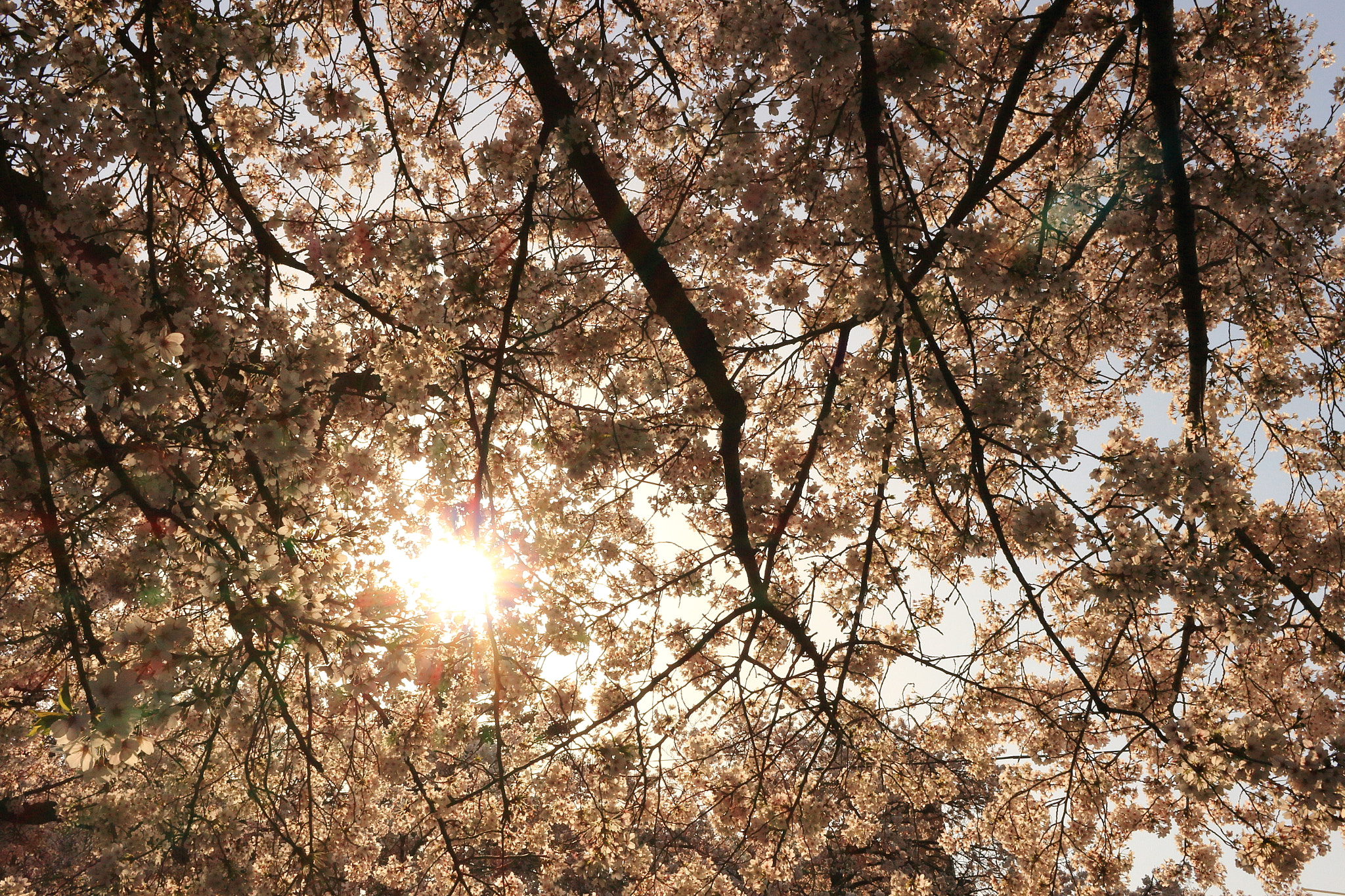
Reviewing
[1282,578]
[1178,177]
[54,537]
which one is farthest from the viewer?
[1282,578]

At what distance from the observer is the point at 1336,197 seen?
15.5 ft

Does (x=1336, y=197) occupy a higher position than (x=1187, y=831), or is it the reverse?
(x=1336, y=197)

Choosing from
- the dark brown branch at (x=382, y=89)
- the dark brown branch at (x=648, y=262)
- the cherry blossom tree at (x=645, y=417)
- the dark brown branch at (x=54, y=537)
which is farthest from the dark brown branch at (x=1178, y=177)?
the dark brown branch at (x=54, y=537)

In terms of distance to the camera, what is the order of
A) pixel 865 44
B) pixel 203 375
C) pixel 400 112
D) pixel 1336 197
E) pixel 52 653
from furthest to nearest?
pixel 400 112 → pixel 1336 197 → pixel 52 653 → pixel 865 44 → pixel 203 375

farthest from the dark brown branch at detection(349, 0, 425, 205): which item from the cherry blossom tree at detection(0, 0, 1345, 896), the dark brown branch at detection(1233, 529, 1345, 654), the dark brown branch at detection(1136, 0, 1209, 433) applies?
the dark brown branch at detection(1233, 529, 1345, 654)

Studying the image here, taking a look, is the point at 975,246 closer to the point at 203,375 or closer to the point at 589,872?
the point at 203,375

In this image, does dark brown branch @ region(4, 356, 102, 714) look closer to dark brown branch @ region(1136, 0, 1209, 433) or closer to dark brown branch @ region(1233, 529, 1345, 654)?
dark brown branch @ region(1136, 0, 1209, 433)

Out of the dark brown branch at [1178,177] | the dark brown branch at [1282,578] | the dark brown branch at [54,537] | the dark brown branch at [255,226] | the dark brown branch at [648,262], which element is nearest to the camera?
the dark brown branch at [54,537]

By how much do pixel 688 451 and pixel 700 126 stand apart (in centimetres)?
266

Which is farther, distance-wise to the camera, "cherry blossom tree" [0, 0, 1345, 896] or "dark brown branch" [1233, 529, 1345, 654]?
"dark brown branch" [1233, 529, 1345, 654]

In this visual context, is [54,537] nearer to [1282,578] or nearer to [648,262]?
[648,262]

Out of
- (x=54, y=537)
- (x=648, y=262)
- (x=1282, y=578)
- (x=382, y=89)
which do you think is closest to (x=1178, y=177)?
(x=1282, y=578)

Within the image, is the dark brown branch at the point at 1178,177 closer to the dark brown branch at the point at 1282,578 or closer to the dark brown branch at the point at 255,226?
the dark brown branch at the point at 1282,578

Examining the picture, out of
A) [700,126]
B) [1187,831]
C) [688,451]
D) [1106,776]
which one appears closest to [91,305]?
[700,126]
